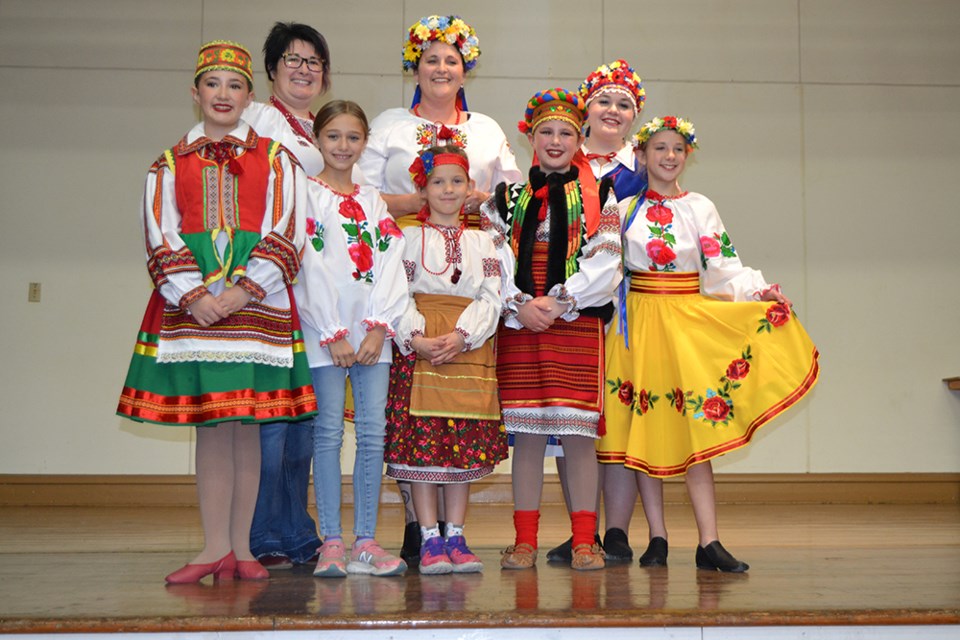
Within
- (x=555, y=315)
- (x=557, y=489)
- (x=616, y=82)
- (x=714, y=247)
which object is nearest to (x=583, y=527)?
(x=555, y=315)

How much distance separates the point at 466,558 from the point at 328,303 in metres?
0.79

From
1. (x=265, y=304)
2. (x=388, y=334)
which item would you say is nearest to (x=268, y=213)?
(x=265, y=304)

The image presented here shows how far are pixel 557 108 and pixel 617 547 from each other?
1.36 meters

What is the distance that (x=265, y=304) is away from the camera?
2656 mm

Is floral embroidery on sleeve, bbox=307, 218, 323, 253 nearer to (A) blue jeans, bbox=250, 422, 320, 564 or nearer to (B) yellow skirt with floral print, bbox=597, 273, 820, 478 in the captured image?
(A) blue jeans, bbox=250, 422, 320, 564

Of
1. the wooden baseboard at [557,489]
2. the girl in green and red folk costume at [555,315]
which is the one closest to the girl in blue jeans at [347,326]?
the girl in green and red folk costume at [555,315]

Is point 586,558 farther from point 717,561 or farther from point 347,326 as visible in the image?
point 347,326

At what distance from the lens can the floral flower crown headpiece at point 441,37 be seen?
3.27 metres

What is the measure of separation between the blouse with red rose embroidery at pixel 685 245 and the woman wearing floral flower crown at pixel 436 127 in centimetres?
49

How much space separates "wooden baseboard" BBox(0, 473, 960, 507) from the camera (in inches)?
228

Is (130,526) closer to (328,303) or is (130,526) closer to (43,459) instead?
(43,459)

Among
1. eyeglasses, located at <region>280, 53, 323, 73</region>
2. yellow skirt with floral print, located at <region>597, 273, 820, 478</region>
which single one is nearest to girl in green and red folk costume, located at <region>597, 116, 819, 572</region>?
yellow skirt with floral print, located at <region>597, 273, 820, 478</region>

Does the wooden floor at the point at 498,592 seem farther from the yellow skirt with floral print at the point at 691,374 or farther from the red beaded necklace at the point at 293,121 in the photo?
the red beaded necklace at the point at 293,121

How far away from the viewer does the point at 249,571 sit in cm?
266
